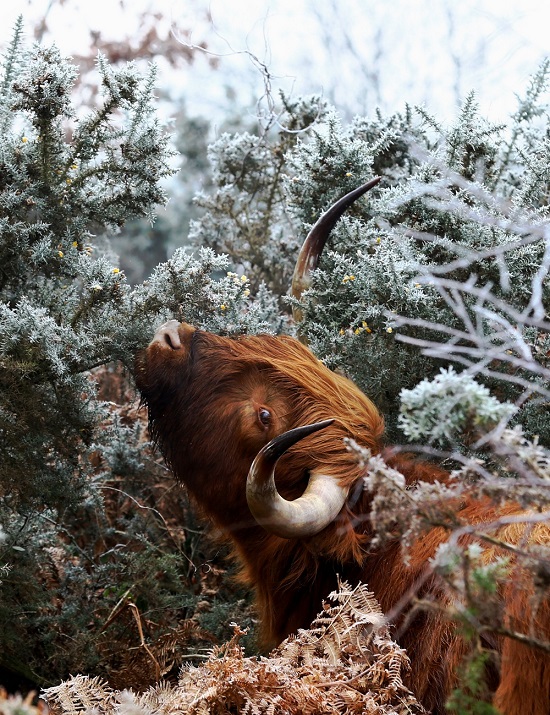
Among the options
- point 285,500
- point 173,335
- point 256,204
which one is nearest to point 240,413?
point 173,335

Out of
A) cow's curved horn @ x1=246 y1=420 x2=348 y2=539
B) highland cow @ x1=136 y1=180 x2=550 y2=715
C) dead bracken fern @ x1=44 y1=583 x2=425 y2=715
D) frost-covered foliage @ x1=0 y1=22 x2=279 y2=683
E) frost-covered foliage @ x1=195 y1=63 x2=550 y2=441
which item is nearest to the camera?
dead bracken fern @ x1=44 y1=583 x2=425 y2=715

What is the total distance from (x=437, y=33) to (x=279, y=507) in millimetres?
8897

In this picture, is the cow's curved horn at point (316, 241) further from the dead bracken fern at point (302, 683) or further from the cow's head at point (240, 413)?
the dead bracken fern at point (302, 683)

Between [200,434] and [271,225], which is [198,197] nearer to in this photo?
[271,225]

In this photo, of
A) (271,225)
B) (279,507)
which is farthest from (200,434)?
(271,225)

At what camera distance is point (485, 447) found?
4672 mm

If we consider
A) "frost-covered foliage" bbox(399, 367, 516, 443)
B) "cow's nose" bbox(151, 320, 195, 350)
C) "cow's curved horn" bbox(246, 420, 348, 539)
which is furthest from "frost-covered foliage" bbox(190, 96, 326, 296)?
"frost-covered foliage" bbox(399, 367, 516, 443)

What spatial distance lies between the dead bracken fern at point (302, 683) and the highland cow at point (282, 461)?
1.20ft

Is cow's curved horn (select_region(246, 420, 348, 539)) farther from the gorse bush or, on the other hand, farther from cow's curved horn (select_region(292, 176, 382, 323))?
cow's curved horn (select_region(292, 176, 382, 323))

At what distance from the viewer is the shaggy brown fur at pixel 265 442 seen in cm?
377

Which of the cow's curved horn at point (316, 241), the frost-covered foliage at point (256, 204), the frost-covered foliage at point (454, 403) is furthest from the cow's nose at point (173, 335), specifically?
the frost-covered foliage at point (256, 204)

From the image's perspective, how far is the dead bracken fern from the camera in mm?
2867

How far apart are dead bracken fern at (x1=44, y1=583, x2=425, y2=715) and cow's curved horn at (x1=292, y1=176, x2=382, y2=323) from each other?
2.29 metres

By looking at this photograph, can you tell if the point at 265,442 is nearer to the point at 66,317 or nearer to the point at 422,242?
the point at 66,317
